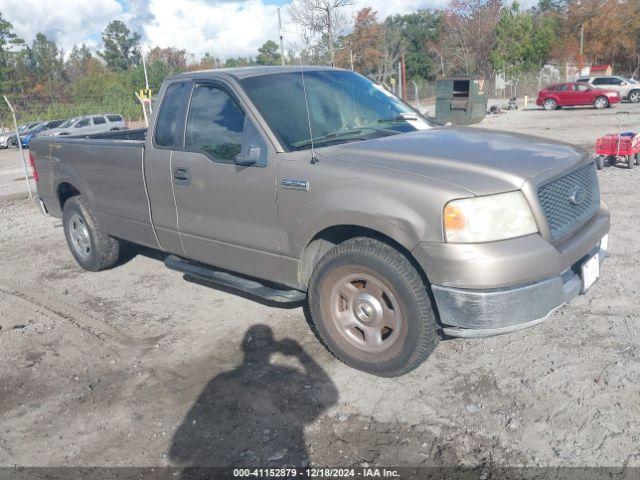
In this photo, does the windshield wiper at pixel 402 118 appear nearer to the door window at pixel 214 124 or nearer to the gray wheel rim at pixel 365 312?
the door window at pixel 214 124

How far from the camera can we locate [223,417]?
3.44 meters

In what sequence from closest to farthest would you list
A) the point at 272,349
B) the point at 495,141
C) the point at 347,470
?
the point at 347,470
the point at 495,141
the point at 272,349

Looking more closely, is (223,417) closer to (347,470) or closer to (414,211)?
(347,470)

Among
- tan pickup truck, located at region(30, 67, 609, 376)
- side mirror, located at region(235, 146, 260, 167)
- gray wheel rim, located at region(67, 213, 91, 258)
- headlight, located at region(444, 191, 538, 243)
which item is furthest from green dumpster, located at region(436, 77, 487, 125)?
headlight, located at region(444, 191, 538, 243)

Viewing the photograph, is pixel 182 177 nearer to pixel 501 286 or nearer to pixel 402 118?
pixel 402 118

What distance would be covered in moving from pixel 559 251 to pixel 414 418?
1.28 m

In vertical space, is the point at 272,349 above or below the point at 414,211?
below

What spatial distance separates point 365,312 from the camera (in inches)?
147

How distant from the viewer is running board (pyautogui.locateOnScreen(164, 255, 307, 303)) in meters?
4.17

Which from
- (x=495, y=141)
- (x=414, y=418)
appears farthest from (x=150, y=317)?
(x=495, y=141)

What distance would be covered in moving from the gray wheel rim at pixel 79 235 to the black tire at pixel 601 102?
101 ft

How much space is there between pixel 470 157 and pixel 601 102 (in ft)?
103

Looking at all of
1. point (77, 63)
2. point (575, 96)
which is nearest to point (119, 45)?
point (77, 63)

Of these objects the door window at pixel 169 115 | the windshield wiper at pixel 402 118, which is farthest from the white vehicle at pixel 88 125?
the windshield wiper at pixel 402 118
